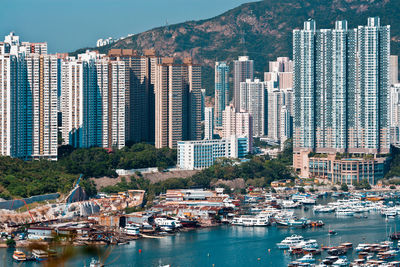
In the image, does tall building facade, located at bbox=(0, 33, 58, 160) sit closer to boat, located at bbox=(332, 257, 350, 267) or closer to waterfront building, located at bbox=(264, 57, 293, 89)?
boat, located at bbox=(332, 257, 350, 267)

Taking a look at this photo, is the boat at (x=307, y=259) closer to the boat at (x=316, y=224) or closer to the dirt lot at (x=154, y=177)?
the boat at (x=316, y=224)

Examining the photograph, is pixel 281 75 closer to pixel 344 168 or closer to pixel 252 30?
pixel 252 30

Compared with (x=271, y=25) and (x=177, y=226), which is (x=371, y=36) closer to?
(x=177, y=226)

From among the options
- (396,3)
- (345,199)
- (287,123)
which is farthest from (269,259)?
(396,3)

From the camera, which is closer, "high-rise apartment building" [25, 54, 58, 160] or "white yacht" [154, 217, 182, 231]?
"white yacht" [154, 217, 182, 231]

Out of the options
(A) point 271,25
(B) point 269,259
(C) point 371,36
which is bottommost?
(B) point 269,259

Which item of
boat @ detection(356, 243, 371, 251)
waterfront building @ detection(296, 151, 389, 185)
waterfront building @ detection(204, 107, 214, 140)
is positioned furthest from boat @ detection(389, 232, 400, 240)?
waterfront building @ detection(204, 107, 214, 140)
